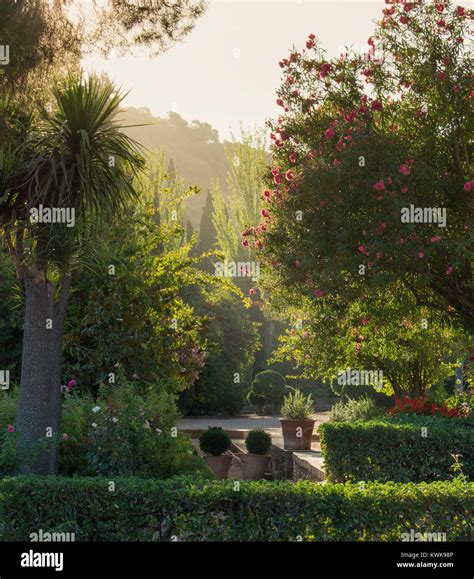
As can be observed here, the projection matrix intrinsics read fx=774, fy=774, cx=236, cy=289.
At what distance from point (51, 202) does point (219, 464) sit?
308 inches

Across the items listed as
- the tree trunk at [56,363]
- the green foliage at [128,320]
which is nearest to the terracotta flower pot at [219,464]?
the green foliage at [128,320]

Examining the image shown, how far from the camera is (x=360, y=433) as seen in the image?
10.5 metres

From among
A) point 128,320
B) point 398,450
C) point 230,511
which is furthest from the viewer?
point 128,320

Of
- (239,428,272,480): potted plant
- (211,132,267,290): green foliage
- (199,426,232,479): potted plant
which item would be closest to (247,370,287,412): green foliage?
(211,132,267,290): green foliage

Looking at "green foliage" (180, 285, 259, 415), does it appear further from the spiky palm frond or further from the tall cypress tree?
the spiky palm frond

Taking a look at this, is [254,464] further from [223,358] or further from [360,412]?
[223,358]

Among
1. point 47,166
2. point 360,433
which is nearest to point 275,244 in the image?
point 360,433

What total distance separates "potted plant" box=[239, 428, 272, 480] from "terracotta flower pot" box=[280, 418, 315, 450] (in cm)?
47

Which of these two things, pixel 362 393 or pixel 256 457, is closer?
pixel 256 457

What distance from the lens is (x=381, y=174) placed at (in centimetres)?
1116

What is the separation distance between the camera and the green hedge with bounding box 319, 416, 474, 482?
33.3ft

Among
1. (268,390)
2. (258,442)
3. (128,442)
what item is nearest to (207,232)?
(268,390)

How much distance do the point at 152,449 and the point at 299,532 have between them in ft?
9.19
